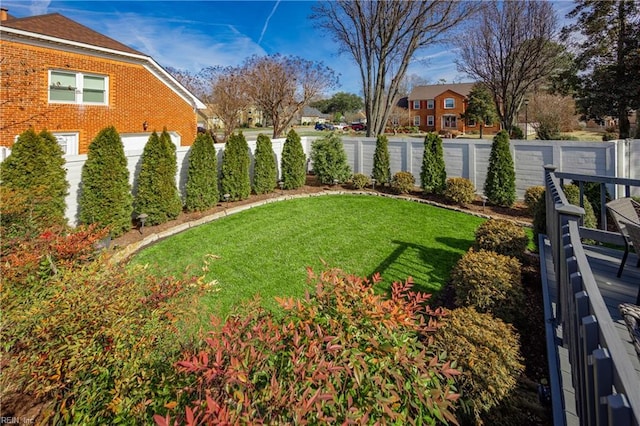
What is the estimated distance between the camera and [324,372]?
1433 mm

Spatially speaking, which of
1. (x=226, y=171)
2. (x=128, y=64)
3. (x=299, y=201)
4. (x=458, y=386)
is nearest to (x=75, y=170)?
(x=226, y=171)

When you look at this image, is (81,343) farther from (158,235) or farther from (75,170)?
(75,170)

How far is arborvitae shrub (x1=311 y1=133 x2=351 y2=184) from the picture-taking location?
11.7m

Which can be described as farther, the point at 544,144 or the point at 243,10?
the point at 243,10

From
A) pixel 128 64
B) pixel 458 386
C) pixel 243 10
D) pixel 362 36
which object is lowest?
pixel 458 386

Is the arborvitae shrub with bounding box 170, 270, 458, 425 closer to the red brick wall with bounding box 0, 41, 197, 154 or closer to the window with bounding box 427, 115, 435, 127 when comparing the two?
the red brick wall with bounding box 0, 41, 197, 154

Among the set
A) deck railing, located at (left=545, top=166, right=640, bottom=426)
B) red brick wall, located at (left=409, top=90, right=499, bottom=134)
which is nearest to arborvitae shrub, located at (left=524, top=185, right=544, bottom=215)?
Answer: deck railing, located at (left=545, top=166, right=640, bottom=426)

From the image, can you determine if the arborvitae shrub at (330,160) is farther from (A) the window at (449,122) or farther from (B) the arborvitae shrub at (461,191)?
(A) the window at (449,122)

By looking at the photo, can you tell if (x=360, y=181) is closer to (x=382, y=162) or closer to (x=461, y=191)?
(x=382, y=162)

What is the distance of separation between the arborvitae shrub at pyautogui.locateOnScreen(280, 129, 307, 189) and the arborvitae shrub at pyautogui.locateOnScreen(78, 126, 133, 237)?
17.1 ft

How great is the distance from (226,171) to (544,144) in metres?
8.99

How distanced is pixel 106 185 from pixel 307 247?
4.33 metres

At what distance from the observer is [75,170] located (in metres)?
6.57

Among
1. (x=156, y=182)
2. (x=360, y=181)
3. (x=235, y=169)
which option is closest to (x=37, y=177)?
(x=156, y=182)
